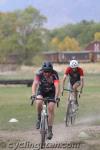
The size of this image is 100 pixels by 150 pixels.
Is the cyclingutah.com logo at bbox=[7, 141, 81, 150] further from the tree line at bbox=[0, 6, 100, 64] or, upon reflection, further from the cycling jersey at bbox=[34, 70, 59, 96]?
the tree line at bbox=[0, 6, 100, 64]

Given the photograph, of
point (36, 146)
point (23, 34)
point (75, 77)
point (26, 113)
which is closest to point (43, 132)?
point (36, 146)

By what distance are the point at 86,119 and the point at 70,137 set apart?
5.40m

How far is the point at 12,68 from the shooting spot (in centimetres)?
11250

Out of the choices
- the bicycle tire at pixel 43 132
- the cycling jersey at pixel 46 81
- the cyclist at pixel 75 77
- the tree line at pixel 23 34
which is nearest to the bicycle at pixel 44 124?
the bicycle tire at pixel 43 132

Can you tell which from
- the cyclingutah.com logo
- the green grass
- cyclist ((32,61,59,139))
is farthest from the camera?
the green grass

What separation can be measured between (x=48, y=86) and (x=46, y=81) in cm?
14

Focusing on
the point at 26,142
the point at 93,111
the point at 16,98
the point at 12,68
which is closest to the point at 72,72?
the point at 26,142

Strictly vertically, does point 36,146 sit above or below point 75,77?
below

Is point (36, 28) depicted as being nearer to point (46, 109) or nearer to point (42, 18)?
point (42, 18)

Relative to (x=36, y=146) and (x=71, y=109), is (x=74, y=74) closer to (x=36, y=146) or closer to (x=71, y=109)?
(x=71, y=109)

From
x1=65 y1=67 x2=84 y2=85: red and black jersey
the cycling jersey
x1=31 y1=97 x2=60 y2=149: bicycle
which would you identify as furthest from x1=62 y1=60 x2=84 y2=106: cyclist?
x1=31 y1=97 x2=60 y2=149: bicycle

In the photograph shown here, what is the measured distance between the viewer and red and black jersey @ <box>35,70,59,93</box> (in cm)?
1265

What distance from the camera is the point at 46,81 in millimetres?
12805

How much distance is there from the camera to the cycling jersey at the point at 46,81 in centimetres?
1265
